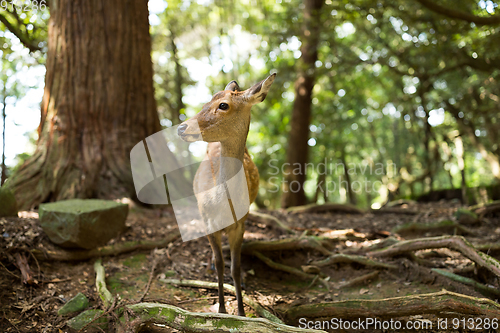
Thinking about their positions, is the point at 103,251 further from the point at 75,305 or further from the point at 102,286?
the point at 75,305

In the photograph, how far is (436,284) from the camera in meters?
3.77

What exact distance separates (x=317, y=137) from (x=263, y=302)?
9446mm

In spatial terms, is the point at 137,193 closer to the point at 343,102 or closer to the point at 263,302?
the point at 263,302

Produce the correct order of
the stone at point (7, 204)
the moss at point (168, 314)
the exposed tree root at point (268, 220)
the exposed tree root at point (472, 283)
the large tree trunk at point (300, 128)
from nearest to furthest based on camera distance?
1. the moss at point (168, 314)
2. the exposed tree root at point (472, 283)
3. the stone at point (7, 204)
4. the exposed tree root at point (268, 220)
5. the large tree trunk at point (300, 128)

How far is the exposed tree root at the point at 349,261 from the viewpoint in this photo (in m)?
4.08

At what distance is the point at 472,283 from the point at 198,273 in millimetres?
3019

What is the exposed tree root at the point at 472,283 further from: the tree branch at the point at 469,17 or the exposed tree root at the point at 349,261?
the tree branch at the point at 469,17

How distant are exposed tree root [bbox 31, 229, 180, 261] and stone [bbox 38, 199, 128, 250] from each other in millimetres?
86

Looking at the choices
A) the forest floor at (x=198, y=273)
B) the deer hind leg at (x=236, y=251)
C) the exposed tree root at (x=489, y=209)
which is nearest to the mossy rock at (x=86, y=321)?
the forest floor at (x=198, y=273)

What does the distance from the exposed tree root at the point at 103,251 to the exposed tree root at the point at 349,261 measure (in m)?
1.99

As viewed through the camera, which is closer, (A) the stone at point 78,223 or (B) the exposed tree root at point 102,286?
(B) the exposed tree root at point 102,286

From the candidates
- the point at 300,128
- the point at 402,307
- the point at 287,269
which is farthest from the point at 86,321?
the point at 300,128

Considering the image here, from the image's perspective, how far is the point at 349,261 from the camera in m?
4.21

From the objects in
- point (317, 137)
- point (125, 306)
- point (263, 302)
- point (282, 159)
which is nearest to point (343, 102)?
point (317, 137)
